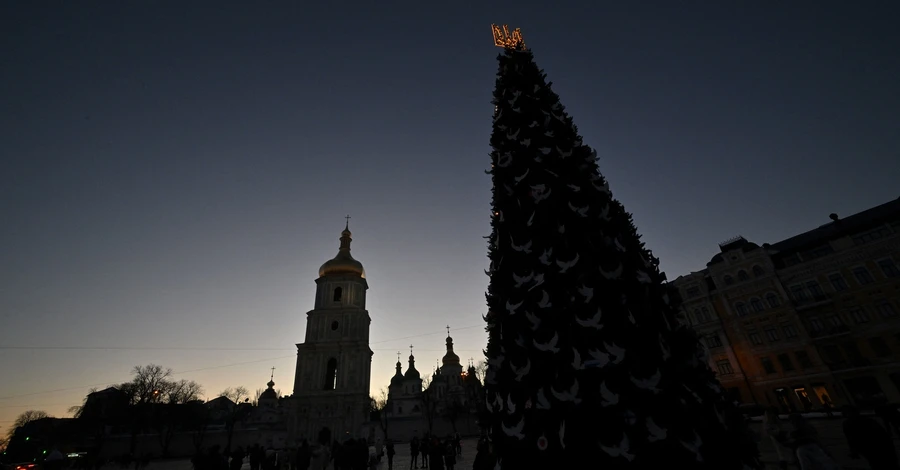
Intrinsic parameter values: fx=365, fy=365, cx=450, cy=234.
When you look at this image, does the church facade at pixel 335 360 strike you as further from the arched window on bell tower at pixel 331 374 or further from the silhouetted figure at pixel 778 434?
the silhouetted figure at pixel 778 434

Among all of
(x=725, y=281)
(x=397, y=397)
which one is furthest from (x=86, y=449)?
(x=725, y=281)

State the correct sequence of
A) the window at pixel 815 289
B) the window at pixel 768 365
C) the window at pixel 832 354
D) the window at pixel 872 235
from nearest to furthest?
the window at pixel 872 235 → the window at pixel 832 354 → the window at pixel 815 289 → the window at pixel 768 365

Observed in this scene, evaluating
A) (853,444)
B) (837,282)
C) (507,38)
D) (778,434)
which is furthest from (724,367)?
(507,38)

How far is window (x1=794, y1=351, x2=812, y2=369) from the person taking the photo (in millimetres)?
27531

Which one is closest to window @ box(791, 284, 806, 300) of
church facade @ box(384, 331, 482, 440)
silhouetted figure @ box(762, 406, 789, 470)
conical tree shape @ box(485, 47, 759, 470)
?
silhouetted figure @ box(762, 406, 789, 470)

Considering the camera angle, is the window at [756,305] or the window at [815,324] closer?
the window at [815,324]

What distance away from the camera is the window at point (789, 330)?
93.8 ft

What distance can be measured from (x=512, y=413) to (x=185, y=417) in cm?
5649

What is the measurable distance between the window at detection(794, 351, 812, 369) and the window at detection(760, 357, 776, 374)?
5.81 feet

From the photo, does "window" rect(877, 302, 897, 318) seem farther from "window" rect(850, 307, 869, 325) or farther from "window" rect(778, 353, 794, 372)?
"window" rect(778, 353, 794, 372)

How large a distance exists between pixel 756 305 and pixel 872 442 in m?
31.7

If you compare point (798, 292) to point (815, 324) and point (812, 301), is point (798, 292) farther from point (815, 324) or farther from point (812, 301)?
point (815, 324)

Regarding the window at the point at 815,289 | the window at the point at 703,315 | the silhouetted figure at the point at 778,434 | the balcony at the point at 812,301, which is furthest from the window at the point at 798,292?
the silhouetted figure at the point at 778,434

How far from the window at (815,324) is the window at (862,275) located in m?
3.78
